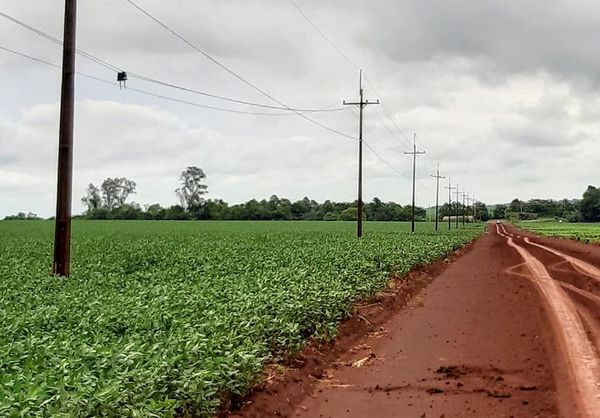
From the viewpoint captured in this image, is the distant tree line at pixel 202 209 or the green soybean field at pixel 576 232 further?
the distant tree line at pixel 202 209

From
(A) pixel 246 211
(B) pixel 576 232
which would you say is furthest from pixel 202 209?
(B) pixel 576 232

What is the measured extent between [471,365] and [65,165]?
9305 mm

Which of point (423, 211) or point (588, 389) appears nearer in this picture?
point (588, 389)

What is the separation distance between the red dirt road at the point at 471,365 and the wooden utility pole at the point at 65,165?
6.67 m

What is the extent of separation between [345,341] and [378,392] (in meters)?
3.41

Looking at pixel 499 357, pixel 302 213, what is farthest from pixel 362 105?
pixel 302 213

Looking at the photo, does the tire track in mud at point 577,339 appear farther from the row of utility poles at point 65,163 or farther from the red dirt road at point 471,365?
the row of utility poles at point 65,163

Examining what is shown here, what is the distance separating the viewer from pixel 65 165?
14.6 metres

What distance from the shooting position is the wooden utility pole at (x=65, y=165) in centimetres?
1460

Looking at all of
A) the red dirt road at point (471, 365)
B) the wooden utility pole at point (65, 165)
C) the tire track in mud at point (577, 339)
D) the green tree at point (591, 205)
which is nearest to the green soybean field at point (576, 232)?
the tire track in mud at point (577, 339)

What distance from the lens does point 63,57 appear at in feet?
49.0

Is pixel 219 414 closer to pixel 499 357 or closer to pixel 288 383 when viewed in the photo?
pixel 288 383

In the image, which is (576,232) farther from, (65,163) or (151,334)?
(151,334)

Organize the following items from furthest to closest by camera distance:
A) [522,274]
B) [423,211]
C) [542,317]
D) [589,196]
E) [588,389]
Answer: [423,211]
[589,196]
[522,274]
[542,317]
[588,389]
